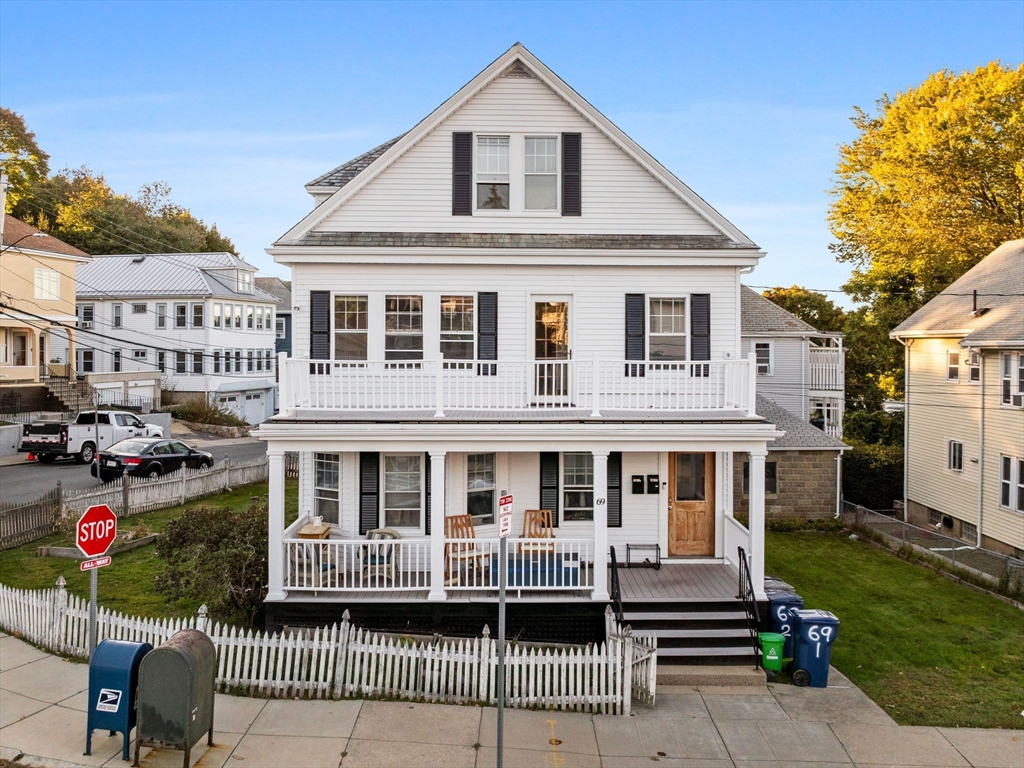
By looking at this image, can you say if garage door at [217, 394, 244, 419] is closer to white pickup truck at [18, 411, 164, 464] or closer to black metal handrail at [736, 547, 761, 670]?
white pickup truck at [18, 411, 164, 464]

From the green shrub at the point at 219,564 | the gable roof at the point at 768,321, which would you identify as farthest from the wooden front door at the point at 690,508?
the gable roof at the point at 768,321

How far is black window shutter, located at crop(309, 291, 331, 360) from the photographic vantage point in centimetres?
1435

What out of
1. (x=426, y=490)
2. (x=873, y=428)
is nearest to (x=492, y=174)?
(x=426, y=490)

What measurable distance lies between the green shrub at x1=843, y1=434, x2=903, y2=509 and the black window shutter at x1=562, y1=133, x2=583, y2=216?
1875cm

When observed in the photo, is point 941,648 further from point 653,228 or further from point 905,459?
point 905,459

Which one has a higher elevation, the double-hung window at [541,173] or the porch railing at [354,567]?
the double-hung window at [541,173]

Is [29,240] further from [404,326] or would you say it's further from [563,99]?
[563,99]

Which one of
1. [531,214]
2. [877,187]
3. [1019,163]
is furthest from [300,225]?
[877,187]

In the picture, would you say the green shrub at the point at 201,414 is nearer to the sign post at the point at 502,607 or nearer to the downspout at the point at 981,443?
the downspout at the point at 981,443

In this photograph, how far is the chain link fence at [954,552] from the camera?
670 inches

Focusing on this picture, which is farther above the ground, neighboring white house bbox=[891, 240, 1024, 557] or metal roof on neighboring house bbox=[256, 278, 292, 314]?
metal roof on neighboring house bbox=[256, 278, 292, 314]

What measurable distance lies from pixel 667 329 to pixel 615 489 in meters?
3.20

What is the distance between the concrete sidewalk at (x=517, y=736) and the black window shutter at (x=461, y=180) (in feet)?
28.7

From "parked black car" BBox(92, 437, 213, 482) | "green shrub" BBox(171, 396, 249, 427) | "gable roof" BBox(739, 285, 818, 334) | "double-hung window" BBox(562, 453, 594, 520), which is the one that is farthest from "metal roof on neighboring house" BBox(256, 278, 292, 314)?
"double-hung window" BBox(562, 453, 594, 520)
